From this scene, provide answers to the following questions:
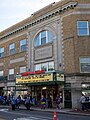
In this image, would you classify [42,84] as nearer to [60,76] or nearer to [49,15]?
[60,76]

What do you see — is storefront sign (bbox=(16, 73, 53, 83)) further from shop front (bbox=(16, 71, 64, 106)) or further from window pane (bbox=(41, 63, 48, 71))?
window pane (bbox=(41, 63, 48, 71))

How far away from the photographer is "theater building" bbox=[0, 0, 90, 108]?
83.4 feet

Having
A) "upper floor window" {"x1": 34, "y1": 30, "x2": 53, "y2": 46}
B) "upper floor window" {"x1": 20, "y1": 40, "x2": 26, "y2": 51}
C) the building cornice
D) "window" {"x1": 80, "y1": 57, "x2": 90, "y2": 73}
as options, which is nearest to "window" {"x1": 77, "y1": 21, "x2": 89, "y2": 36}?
the building cornice

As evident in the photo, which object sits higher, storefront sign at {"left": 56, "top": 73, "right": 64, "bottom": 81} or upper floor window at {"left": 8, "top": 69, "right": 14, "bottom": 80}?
upper floor window at {"left": 8, "top": 69, "right": 14, "bottom": 80}

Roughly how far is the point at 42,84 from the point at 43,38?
643 cm

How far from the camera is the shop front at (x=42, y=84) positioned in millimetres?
25609

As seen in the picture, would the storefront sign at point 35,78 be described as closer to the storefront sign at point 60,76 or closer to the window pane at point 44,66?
the storefront sign at point 60,76

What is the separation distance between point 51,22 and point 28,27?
16.0 ft

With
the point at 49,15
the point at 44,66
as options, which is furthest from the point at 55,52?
the point at 49,15

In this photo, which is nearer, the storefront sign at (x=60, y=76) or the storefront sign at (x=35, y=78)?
the storefront sign at (x=60, y=76)

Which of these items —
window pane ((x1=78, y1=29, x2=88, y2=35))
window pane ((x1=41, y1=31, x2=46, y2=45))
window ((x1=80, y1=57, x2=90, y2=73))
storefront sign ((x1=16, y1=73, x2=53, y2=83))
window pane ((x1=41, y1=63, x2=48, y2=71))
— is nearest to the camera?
window ((x1=80, y1=57, x2=90, y2=73))

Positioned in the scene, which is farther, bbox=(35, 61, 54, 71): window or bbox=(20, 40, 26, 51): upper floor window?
bbox=(20, 40, 26, 51): upper floor window

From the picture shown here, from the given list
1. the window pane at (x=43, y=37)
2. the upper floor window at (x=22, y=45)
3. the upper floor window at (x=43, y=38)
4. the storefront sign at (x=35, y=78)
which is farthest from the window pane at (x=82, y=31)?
the upper floor window at (x=22, y=45)

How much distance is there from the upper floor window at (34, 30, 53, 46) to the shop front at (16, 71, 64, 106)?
15.6 ft
